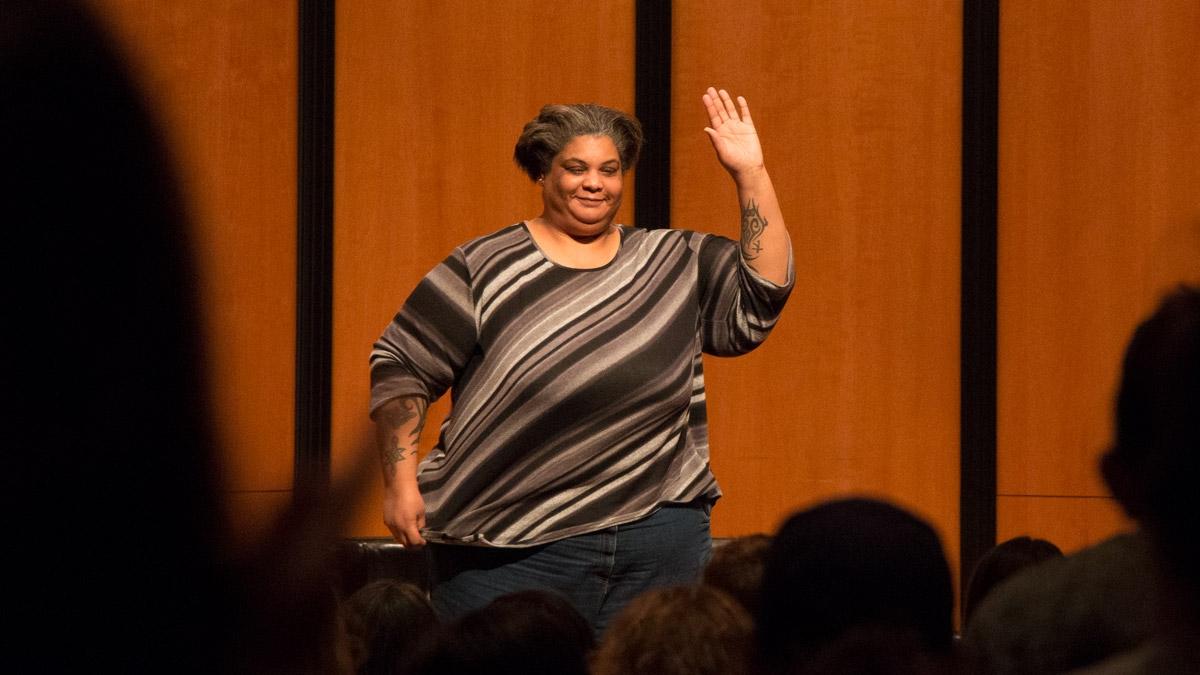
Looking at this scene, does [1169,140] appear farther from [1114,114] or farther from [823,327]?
[823,327]

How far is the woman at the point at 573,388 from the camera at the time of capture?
2730mm

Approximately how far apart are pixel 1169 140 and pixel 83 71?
4.76m

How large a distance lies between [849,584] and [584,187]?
5.85ft

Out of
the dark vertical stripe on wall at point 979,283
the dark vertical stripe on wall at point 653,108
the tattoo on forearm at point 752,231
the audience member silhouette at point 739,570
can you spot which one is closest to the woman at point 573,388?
the tattoo on forearm at point 752,231

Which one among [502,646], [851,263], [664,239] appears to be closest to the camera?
[502,646]

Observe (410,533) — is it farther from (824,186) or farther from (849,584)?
(824,186)

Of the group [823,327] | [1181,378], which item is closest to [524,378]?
[1181,378]

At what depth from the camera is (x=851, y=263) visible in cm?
482

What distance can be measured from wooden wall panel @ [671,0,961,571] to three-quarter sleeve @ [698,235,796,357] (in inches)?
76.3

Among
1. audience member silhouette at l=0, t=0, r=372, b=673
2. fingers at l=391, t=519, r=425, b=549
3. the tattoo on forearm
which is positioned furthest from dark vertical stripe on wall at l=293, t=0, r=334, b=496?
audience member silhouette at l=0, t=0, r=372, b=673

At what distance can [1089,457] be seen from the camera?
4605 millimetres

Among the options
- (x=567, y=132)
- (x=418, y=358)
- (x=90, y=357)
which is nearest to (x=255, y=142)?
(x=567, y=132)

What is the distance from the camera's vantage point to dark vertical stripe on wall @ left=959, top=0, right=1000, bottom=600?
470 centimetres

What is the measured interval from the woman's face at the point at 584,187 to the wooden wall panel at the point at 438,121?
199cm
